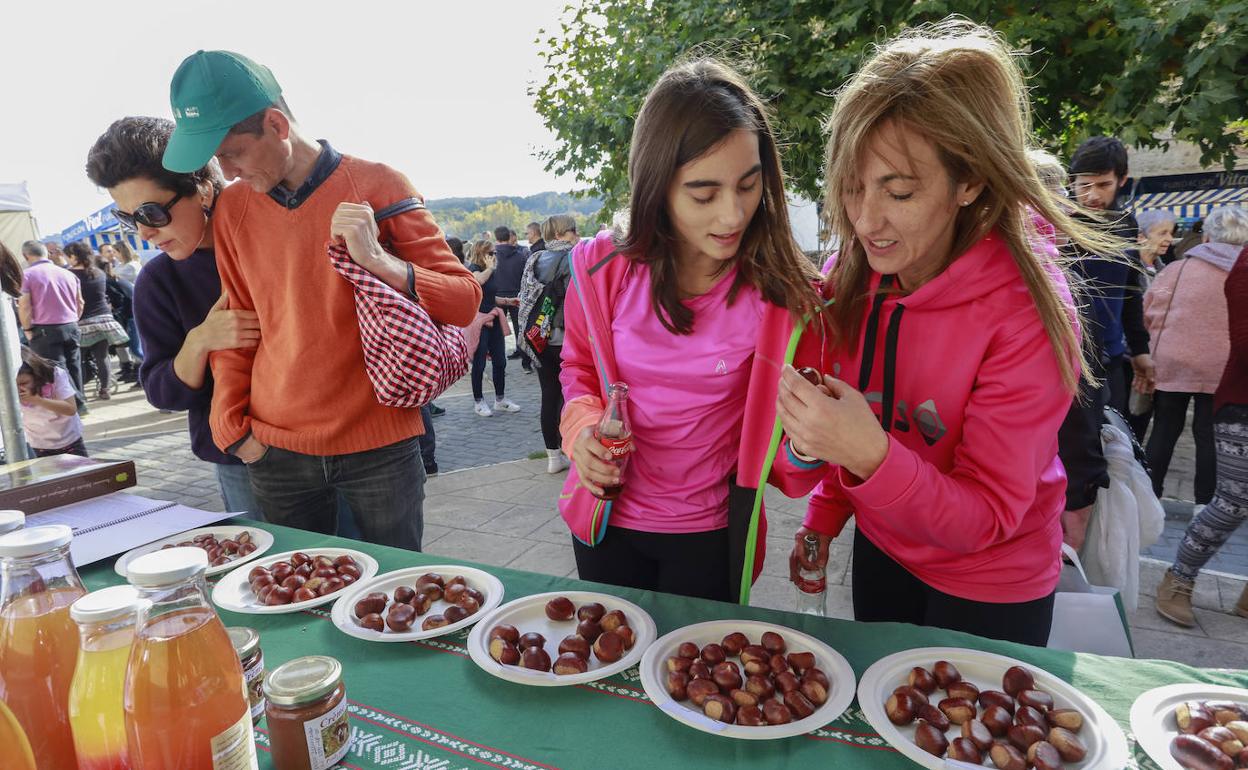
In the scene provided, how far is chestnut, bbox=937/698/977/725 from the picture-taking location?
47.1 inches

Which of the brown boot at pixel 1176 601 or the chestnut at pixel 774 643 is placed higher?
the chestnut at pixel 774 643

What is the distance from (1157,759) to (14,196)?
12151 mm

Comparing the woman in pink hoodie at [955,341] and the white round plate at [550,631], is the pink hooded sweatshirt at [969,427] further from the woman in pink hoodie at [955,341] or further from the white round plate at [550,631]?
the white round plate at [550,631]

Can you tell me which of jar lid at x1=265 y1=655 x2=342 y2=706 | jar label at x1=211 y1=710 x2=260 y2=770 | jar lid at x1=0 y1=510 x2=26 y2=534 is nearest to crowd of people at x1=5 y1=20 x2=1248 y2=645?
jar lid at x1=265 y1=655 x2=342 y2=706

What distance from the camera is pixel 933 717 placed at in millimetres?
1194

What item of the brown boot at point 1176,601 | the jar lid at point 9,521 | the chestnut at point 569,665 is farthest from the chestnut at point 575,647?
the brown boot at point 1176,601

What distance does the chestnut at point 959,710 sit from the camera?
1.20m

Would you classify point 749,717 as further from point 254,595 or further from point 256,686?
point 254,595

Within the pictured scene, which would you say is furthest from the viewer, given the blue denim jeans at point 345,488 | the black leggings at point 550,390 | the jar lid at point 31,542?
the black leggings at point 550,390

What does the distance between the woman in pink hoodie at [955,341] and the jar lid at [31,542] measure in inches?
49.0

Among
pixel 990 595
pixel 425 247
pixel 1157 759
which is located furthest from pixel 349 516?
pixel 1157 759

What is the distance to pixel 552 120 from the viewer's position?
7.02 metres

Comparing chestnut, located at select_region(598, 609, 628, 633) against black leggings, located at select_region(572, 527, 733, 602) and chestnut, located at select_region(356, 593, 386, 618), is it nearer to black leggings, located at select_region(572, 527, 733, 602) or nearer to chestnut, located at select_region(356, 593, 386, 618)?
black leggings, located at select_region(572, 527, 733, 602)

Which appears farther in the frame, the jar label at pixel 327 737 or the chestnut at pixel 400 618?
the chestnut at pixel 400 618
